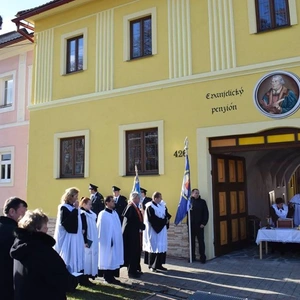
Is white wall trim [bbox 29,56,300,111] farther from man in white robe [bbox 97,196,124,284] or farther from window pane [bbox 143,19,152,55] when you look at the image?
man in white robe [bbox 97,196,124,284]

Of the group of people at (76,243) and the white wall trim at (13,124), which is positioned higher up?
the white wall trim at (13,124)

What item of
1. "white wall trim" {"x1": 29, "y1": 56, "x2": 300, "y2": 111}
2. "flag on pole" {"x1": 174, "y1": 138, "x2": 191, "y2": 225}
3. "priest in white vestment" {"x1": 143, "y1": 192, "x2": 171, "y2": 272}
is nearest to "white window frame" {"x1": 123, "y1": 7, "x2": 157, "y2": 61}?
"white wall trim" {"x1": 29, "y1": 56, "x2": 300, "y2": 111}

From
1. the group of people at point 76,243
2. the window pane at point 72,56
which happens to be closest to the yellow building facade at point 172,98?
the window pane at point 72,56

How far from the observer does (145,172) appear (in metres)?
11.0

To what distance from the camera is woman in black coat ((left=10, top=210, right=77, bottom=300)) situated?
11.1 feet

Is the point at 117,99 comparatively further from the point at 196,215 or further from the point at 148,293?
the point at 148,293

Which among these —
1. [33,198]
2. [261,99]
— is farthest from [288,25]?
[33,198]

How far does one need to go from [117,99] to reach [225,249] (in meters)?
5.48

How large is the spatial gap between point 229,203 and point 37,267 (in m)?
8.29

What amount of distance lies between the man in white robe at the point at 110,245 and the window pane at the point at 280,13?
6.16 metres

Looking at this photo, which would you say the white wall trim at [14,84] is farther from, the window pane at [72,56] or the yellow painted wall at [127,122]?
the window pane at [72,56]

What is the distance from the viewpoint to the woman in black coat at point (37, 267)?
11.1ft

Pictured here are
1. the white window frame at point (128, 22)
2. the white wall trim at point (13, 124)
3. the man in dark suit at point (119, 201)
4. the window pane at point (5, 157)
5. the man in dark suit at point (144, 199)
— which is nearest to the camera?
the man in dark suit at point (144, 199)

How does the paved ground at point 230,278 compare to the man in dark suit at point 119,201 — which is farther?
the man in dark suit at point 119,201
